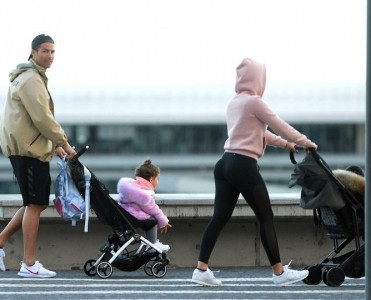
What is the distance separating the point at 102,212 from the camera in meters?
9.91

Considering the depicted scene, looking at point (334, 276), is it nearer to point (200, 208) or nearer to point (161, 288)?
point (161, 288)

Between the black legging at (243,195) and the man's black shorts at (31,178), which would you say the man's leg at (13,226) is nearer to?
the man's black shorts at (31,178)

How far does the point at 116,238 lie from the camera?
10.1 meters

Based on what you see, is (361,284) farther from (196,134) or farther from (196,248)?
(196,134)

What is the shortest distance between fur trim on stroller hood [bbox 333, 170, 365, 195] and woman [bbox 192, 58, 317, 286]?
0.31 m

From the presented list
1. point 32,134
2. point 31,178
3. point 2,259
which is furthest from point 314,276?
point 2,259

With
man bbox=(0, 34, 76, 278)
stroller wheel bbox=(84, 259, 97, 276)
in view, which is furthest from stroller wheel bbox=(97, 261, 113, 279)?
man bbox=(0, 34, 76, 278)

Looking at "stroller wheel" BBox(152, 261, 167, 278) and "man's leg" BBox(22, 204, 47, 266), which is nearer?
"man's leg" BBox(22, 204, 47, 266)

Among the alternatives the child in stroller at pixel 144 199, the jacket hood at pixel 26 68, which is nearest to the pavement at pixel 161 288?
the child in stroller at pixel 144 199

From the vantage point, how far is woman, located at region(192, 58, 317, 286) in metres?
8.95

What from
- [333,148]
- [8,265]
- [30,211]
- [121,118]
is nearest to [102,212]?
[30,211]

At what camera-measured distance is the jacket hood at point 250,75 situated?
905 centimetres

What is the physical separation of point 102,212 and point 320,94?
294 feet

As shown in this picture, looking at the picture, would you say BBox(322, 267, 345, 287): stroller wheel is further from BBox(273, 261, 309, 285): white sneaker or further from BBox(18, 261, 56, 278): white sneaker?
BBox(18, 261, 56, 278): white sneaker
